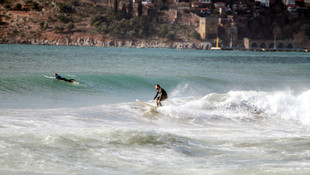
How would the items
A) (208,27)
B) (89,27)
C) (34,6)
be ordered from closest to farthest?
(89,27)
(208,27)
(34,6)

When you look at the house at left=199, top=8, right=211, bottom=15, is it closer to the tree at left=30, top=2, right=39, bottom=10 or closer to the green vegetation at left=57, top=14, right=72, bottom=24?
the green vegetation at left=57, top=14, right=72, bottom=24

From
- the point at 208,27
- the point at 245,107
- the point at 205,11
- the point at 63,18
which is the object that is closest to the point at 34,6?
the point at 63,18

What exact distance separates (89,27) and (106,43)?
1171cm

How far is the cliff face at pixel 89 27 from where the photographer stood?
421 ft

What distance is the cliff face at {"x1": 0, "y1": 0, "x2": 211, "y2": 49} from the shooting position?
5049 inches

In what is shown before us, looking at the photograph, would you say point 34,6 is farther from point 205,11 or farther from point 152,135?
point 152,135

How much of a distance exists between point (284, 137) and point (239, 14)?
155 metres

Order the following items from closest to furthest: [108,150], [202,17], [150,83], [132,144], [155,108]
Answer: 1. [108,150]
2. [132,144]
3. [155,108]
4. [150,83]
5. [202,17]

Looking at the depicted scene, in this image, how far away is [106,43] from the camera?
12825 cm

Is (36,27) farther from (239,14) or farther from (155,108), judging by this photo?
(155,108)

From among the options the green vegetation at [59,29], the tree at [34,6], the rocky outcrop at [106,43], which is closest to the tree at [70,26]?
the green vegetation at [59,29]

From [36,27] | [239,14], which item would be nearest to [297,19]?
[239,14]

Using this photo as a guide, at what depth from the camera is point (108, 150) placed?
7.54 m

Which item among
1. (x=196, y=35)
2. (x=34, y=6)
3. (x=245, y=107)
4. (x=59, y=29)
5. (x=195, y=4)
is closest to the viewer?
(x=245, y=107)
